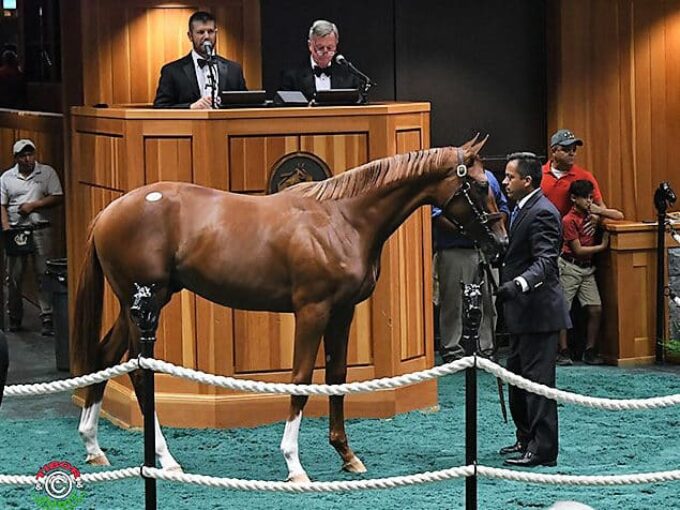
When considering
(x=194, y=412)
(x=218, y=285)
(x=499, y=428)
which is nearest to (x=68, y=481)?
(x=218, y=285)

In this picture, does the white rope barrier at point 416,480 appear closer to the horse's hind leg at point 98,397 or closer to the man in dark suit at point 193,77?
the horse's hind leg at point 98,397

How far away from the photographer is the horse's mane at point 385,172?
8023 mm

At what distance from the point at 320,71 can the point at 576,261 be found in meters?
2.63

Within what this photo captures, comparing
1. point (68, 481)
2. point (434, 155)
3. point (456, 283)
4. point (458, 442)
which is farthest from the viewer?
point (456, 283)

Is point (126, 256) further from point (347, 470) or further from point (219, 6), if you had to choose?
point (219, 6)

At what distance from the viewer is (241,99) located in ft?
30.1

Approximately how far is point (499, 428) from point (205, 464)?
5.99 ft

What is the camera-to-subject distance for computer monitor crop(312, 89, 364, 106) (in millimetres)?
9273

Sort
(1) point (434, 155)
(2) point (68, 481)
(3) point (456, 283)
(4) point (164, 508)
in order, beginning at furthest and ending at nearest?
(3) point (456, 283), (1) point (434, 155), (4) point (164, 508), (2) point (68, 481)

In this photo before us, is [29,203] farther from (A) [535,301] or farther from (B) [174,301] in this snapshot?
(A) [535,301]

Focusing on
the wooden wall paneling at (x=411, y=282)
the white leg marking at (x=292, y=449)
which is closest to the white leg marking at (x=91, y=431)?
the white leg marking at (x=292, y=449)

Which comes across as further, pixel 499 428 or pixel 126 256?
pixel 499 428

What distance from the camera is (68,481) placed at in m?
6.94

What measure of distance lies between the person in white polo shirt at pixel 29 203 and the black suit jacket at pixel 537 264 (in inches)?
221
